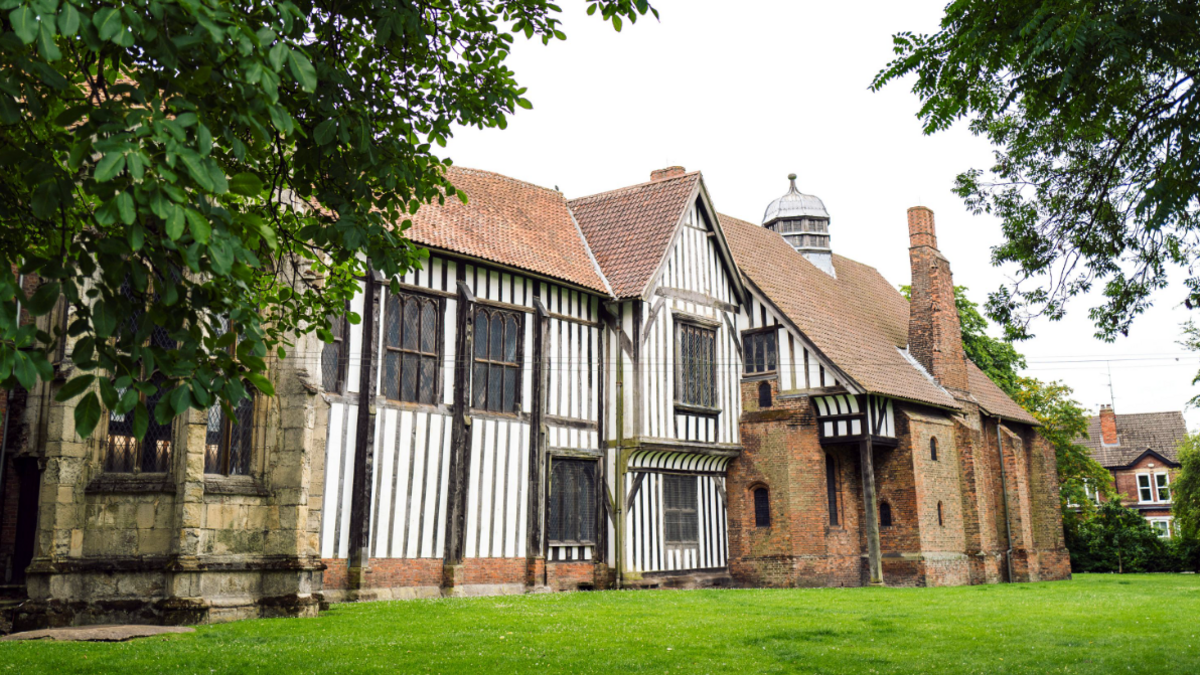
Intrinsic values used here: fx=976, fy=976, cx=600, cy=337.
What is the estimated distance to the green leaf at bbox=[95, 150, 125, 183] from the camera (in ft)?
13.6

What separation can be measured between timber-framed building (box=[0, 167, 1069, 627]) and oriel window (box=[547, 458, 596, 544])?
0.06 m

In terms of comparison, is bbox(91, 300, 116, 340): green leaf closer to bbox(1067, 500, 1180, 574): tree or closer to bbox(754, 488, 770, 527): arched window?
bbox(754, 488, 770, 527): arched window

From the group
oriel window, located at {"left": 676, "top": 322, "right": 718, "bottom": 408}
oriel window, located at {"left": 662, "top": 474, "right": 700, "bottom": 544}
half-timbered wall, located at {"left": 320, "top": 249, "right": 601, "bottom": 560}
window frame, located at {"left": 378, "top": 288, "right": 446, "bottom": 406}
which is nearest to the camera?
half-timbered wall, located at {"left": 320, "top": 249, "right": 601, "bottom": 560}

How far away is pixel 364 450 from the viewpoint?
58.1 feet

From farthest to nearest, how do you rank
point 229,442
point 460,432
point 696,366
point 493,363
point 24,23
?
1. point 696,366
2. point 493,363
3. point 460,432
4. point 229,442
5. point 24,23

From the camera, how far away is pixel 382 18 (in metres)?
6.27

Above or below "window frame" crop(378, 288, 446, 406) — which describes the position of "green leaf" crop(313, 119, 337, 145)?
below

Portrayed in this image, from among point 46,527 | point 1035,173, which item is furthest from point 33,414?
point 1035,173

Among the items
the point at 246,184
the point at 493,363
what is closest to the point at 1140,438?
the point at 493,363

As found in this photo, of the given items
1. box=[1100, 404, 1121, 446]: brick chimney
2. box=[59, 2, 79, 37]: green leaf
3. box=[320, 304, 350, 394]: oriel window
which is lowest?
box=[59, 2, 79, 37]: green leaf

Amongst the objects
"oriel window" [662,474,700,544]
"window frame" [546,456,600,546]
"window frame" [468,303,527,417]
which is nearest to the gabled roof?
"oriel window" [662,474,700,544]

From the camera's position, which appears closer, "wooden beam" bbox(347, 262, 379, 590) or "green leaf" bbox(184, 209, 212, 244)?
"green leaf" bbox(184, 209, 212, 244)

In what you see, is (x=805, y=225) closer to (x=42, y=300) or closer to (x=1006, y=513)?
(x=1006, y=513)

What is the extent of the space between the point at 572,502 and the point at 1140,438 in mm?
46512
